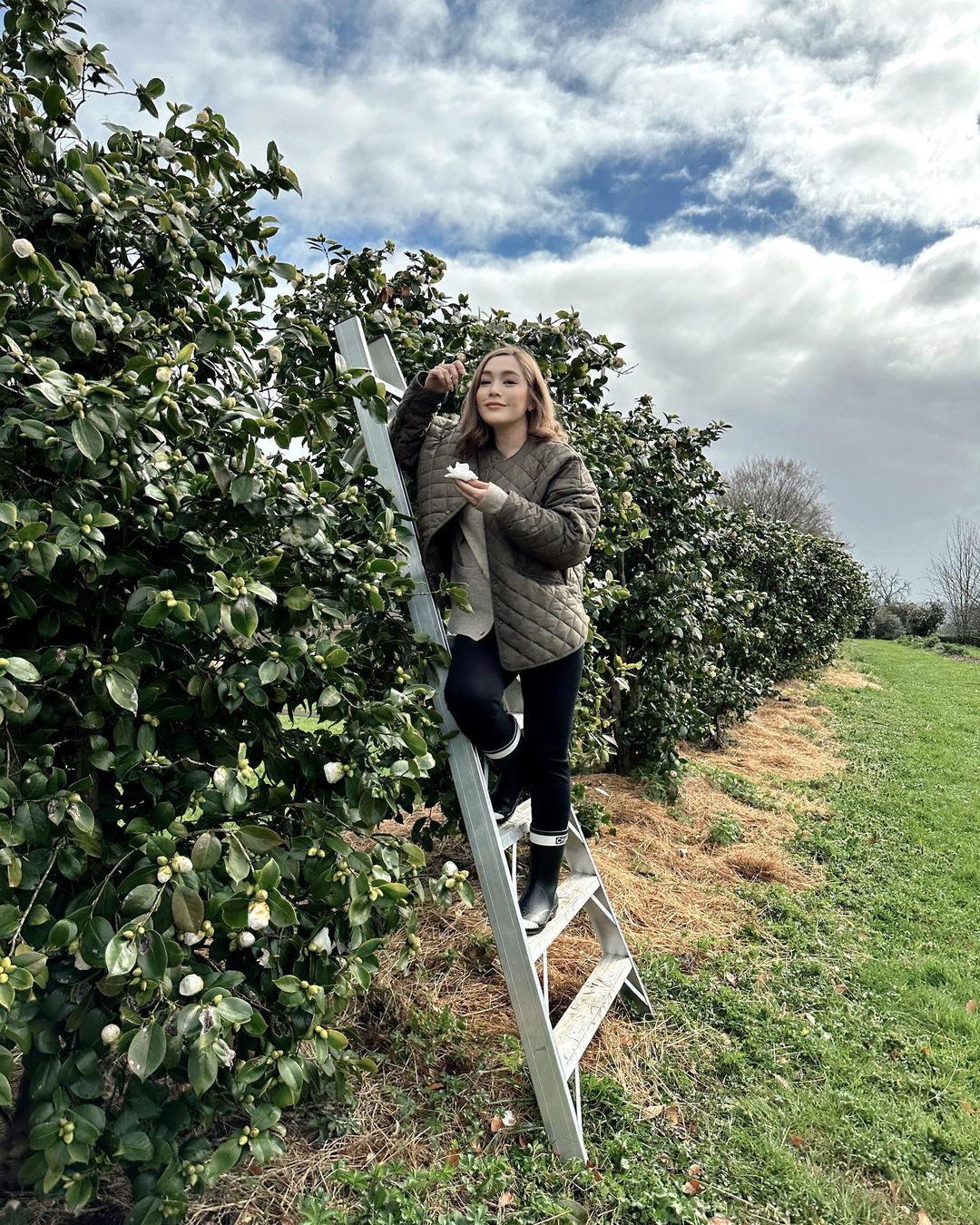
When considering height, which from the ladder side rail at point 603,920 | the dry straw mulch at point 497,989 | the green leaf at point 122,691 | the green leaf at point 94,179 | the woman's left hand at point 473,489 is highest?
the green leaf at point 94,179

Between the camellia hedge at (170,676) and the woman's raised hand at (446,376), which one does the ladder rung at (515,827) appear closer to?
the camellia hedge at (170,676)

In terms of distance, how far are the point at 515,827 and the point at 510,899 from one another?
1.33 feet

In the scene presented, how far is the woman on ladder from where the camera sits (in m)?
2.45

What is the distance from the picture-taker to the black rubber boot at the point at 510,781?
2.77 metres

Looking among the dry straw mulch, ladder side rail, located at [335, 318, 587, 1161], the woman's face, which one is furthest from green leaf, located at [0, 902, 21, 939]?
the woman's face

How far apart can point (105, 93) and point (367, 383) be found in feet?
Result: 3.20

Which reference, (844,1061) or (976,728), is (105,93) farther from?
(976,728)

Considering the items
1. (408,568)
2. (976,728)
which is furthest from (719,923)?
(976,728)

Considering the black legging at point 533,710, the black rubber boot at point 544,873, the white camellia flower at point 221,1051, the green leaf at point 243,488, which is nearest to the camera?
the white camellia flower at point 221,1051

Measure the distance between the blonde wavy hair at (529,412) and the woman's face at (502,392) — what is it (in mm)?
18

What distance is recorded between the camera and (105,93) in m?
2.02

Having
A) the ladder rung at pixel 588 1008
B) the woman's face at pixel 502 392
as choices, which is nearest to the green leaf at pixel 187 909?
the ladder rung at pixel 588 1008

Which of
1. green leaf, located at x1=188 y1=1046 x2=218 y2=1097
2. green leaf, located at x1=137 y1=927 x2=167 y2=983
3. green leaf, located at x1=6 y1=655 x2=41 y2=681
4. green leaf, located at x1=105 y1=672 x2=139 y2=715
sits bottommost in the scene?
green leaf, located at x1=188 y1=1046 x2=218 y2=1097

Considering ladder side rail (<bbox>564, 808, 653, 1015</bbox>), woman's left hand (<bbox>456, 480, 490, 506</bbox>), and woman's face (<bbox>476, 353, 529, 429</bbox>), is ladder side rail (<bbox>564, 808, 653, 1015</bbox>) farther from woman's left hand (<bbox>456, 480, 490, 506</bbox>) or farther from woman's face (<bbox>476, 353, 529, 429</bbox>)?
woman's face (<bbox>476, 353, 529, 429</bbox>)
